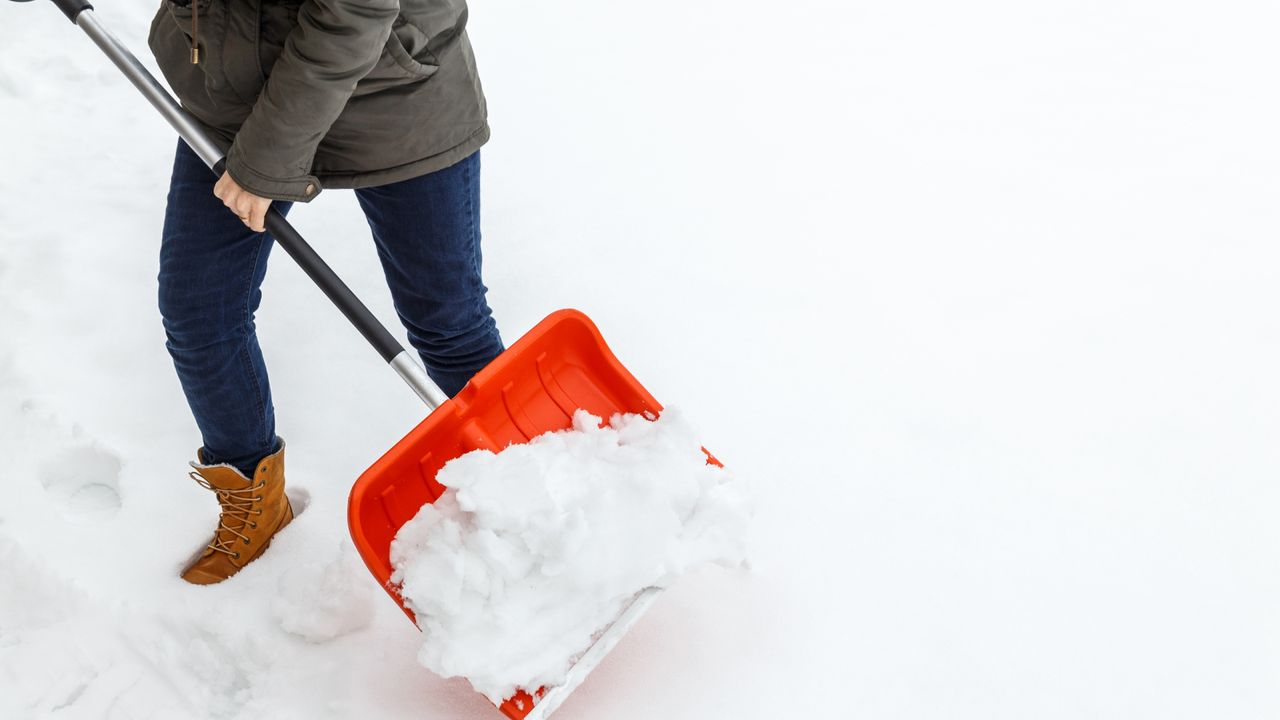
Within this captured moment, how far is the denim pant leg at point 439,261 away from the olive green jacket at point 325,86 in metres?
0.06

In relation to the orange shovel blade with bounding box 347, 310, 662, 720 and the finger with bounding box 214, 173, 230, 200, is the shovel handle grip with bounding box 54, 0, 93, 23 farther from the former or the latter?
the orange shovel blade with bounding box 347, 310, 662, 720

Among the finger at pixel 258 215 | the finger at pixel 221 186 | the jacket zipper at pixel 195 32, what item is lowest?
the finger at pixel 258 215

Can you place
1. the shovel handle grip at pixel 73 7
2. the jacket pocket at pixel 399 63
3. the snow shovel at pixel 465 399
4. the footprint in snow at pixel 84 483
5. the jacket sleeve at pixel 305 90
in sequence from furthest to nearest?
the footprint in snow at pixel 84 483, the shovel handle grip at pixel 73 7, the snow shovel at pixel 465 399, the jacket pocket at pixel 399 63, the jacket sleeve at pixel 305 90

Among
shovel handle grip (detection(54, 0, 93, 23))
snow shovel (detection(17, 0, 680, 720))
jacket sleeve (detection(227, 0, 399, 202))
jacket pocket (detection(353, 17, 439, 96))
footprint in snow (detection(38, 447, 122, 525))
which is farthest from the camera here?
footprint in snow (detection(38, 447, 122, 525))

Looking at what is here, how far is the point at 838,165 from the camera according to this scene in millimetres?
Answer: 2480

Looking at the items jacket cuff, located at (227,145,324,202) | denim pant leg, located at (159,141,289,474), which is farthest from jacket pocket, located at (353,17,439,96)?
denim pant leg, located at (159,141,289,474)

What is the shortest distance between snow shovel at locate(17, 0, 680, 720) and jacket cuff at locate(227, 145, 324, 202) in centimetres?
8

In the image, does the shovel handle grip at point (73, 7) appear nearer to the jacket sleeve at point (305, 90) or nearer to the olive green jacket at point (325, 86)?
the olive green jacket at point (325, 86)

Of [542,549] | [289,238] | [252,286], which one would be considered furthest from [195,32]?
[542,549]

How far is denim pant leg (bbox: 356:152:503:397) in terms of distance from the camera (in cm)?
134

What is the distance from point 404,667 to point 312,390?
0.59 metres

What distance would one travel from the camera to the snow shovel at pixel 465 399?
4.22 ft

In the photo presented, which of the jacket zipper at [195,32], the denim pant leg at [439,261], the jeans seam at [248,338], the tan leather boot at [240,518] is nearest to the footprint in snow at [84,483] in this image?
the tan leather boot at [240,518]

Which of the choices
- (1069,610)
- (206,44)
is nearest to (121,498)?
(206,44)
